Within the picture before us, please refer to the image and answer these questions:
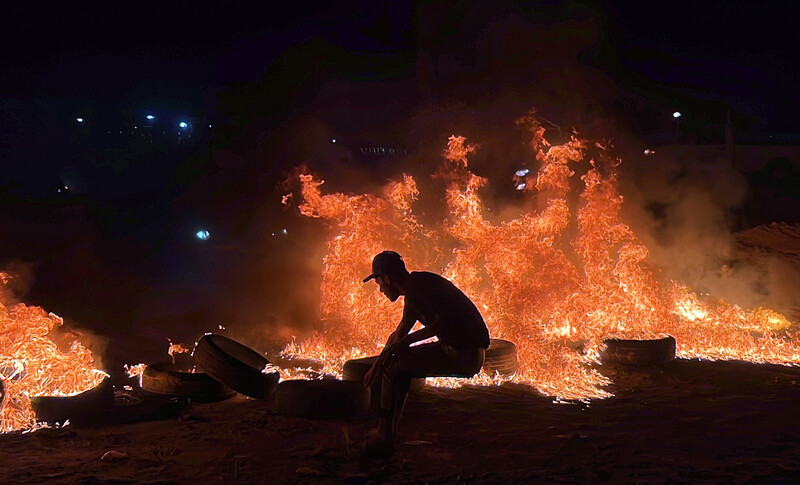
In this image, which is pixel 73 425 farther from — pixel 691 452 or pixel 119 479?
pixel 691 452

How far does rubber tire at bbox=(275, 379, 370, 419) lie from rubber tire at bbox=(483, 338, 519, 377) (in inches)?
111

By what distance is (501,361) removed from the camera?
34.4ft

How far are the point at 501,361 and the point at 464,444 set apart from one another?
3.45 meters

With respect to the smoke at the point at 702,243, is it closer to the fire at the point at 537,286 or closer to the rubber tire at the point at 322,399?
the fire at the point at 537,286

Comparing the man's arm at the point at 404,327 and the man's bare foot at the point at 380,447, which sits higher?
the man's arm at the point at 404,327

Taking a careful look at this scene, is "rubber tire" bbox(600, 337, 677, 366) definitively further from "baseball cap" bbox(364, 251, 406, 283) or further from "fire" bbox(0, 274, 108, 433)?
"fire" bbox(0, 274, 108, 433)

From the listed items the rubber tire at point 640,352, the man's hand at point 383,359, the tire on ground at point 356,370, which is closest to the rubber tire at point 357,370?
the tire on ground at point 356,370

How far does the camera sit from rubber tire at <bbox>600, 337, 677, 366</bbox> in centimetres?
1137

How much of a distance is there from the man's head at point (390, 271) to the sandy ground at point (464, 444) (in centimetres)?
185

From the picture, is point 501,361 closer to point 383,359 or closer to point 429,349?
point 429,349

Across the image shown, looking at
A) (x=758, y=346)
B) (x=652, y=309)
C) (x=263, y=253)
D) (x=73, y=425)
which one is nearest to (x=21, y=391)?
(x=73, y=425)

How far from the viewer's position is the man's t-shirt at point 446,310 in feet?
21.2

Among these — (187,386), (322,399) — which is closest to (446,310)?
(322,399)

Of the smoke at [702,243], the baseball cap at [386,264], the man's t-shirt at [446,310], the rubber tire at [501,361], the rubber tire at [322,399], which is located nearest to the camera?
the man's t-shirt at [446,310]
